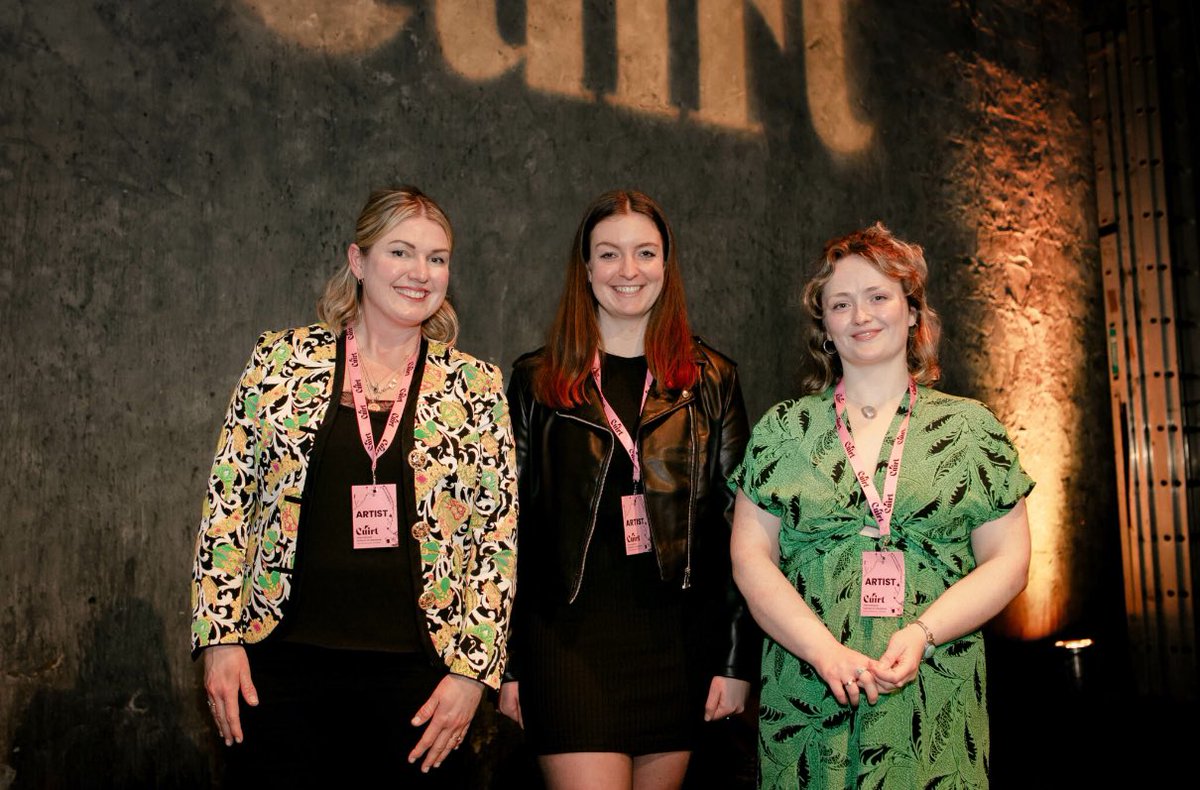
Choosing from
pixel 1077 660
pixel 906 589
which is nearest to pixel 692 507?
pixel 906 589

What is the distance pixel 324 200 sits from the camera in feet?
11.1

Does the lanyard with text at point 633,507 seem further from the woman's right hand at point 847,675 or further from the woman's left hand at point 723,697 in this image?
the woman's right hand at point 847,675

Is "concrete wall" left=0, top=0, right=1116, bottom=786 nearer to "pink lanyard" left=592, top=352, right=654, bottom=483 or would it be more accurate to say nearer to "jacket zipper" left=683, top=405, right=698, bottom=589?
"pink lanyard" left=592, top=352, right=654, bottom=483

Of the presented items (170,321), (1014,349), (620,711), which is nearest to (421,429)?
(620,711)

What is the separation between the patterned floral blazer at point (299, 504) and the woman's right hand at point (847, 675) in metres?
0.70

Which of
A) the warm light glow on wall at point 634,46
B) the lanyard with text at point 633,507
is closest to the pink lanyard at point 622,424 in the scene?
the lanyard with text at point 633,507

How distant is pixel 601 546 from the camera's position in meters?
2.35

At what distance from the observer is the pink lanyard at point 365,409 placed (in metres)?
2.02

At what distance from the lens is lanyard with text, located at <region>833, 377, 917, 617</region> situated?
1989mm

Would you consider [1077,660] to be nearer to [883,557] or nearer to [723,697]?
[723,697]

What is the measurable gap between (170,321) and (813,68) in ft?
10.4

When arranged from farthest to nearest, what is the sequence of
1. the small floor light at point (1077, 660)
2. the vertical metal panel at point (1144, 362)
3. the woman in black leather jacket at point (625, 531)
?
the vertical metal panel at point (1144, 362)
the small floor light at point (1077, 660)
the woman in black leather jacket at point (625, 531)

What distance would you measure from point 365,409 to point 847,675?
1.15 m

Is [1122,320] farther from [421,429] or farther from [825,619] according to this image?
[421,429]
